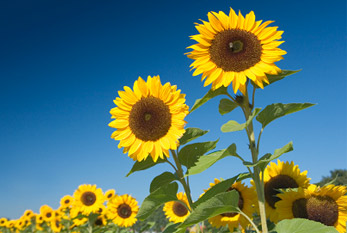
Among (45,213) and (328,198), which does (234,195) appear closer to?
(328,198)

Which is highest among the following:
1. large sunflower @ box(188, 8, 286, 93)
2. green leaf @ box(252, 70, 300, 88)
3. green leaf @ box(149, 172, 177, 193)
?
large sunflower @ box(188, 8, 286, 93)

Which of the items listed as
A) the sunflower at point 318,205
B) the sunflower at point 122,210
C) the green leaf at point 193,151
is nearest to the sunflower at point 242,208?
the sunflower at point 318,205

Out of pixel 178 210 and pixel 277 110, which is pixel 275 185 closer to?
pixel 277 110

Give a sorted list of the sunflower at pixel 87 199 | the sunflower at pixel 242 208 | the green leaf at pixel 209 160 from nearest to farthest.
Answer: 1. the green leaf at pixel 209 160
2. the sunflower at pixel 242 208
3. the sunflower at pixel 87 199

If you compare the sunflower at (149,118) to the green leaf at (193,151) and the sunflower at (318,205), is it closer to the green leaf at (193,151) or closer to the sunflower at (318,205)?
Result: the green leaf at (193,151)

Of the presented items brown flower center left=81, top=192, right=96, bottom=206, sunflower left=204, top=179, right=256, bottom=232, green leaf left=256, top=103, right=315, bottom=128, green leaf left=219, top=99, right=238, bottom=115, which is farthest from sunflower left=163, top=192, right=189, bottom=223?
green leaf left=256, top=103, right=315, bottom=128

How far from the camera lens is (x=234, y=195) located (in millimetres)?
2449

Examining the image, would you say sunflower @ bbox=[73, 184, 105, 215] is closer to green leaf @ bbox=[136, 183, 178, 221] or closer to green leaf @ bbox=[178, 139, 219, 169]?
green leaf @ bbox=[136, 183, 178, 221]

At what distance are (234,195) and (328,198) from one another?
140cm

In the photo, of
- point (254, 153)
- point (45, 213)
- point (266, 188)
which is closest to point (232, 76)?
point (254, 153)

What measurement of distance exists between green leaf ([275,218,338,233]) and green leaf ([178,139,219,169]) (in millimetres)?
835

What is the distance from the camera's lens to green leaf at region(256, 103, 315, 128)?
2557 millimetres

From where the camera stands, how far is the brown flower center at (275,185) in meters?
3.54

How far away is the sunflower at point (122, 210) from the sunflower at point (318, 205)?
5.16m
